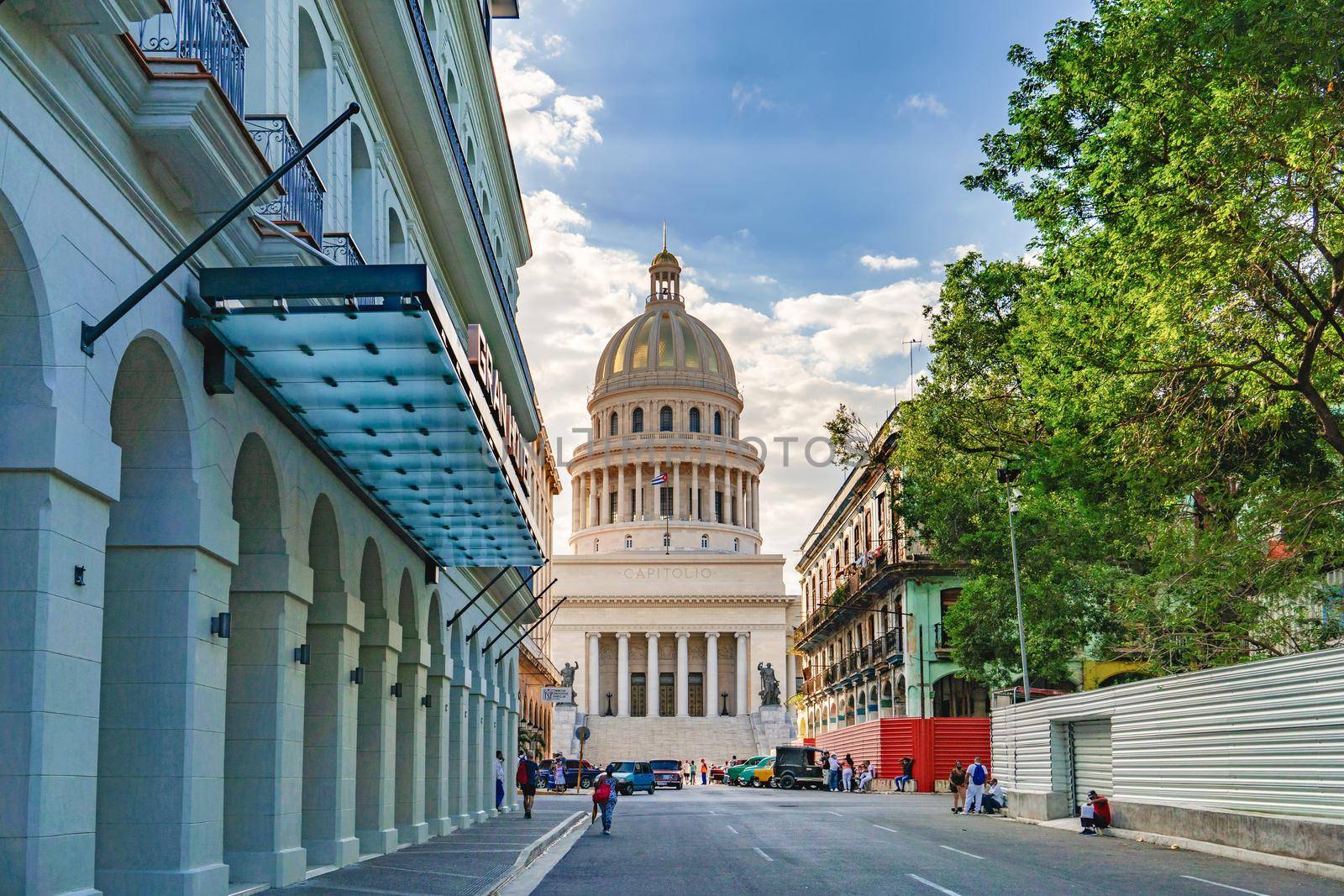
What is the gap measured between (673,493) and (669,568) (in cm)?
1105

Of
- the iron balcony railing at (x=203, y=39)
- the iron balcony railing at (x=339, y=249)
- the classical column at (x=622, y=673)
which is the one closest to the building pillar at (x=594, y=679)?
the classical column at (x=622, y=673)

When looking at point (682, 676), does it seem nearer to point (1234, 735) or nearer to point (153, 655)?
point (1234, 735)

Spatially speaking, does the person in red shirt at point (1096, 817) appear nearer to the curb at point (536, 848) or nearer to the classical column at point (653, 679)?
the curb at point (536, 848)

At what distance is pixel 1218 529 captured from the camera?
963 inches

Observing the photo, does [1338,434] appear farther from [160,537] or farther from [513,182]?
[513,182]

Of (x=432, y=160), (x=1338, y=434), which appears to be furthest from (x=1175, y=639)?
(x=432, y=160)

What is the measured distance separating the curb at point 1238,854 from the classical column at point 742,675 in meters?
86.0

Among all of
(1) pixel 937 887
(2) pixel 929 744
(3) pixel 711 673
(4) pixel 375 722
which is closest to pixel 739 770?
(2) pixel 929 744

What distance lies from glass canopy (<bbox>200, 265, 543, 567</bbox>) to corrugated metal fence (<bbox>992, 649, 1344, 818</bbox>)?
37.4ft

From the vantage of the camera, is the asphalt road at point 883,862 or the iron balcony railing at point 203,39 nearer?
the iron balcony railing at point 203,39

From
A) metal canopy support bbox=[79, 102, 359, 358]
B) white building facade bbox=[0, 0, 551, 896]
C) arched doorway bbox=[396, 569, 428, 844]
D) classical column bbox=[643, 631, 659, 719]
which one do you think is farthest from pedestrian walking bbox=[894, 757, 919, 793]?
classical column bbox=[643, 631, 659, 719]

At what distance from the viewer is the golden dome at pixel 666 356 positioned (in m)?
129

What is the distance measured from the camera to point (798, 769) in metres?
61.7

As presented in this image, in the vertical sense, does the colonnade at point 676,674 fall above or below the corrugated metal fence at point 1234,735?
above
